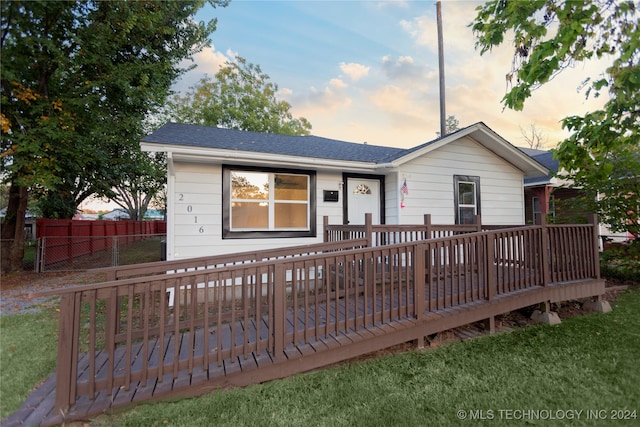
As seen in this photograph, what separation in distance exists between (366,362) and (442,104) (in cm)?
1083

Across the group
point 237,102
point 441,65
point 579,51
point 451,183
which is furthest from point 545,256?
point 237,102

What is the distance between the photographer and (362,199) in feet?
21.6

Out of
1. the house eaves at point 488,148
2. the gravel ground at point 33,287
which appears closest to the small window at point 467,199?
the house eaves at point 488,148

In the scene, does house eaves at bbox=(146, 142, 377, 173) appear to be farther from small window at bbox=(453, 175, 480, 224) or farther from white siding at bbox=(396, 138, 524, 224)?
small window at bbox=(453, 175, 480, 224)

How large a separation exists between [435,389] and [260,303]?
1.78 metres

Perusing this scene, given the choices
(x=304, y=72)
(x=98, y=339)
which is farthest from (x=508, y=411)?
(x=304, y=72)

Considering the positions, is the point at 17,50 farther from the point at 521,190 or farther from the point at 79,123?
the point at 521,190

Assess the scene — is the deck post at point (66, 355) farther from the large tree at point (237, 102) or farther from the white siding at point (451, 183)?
the large tree at point (237, 102)

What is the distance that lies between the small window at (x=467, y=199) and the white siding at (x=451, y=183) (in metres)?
Answer: 0.13

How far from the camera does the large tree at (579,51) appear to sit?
3.23m

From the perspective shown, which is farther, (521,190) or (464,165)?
(521,190)

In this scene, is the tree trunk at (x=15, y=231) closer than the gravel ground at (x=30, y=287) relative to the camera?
No

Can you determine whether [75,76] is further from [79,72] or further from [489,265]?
[489,265]

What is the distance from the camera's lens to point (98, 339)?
373 cm
